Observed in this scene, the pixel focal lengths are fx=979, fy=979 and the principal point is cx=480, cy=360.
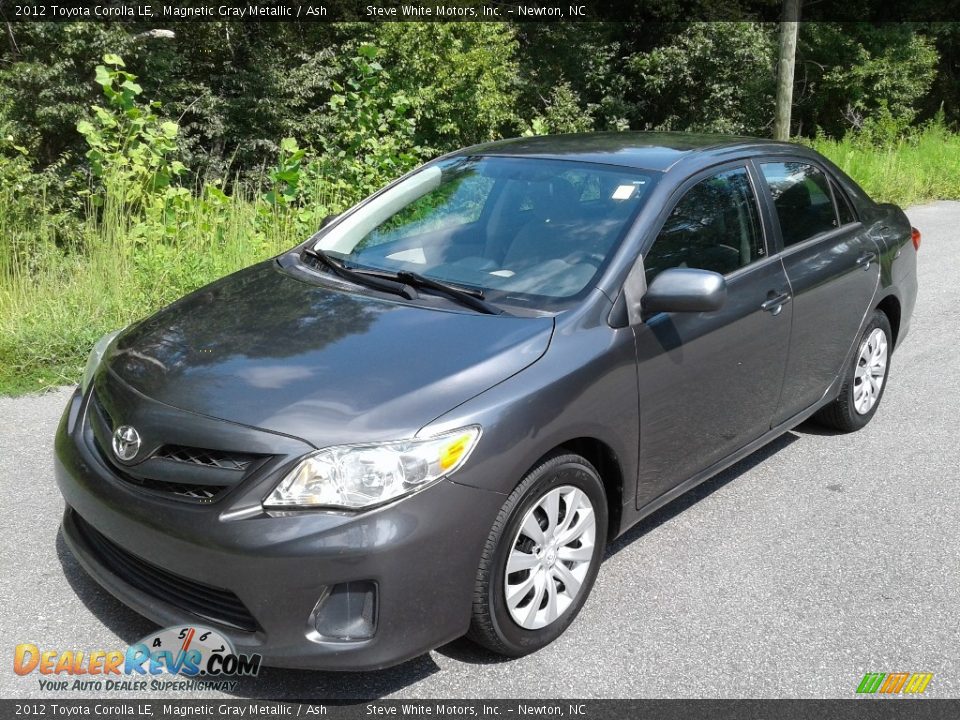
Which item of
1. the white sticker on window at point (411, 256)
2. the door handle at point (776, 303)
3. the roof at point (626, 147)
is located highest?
the roof at point (626, 147)

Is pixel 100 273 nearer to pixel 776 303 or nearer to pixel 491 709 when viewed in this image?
pixel 776 303

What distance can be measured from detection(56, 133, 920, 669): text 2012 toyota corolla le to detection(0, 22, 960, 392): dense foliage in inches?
108

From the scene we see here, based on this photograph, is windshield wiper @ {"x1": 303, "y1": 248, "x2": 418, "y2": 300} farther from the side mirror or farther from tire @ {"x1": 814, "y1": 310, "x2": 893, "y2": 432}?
tire @ {"x1": 814, "y1": 310, "x2": 893, "y2": 432}

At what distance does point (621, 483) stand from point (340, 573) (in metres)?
1.23

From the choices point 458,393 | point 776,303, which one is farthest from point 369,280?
point 776,303

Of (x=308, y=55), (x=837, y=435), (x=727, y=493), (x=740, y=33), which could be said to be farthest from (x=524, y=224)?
(x=740, y=33)

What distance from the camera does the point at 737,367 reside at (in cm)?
405

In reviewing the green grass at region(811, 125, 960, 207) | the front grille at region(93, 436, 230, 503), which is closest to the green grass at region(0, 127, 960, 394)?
the front grille at region(93, 436, 230, 503)

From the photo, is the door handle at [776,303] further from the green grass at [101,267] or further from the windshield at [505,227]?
the green grass at [101,267]

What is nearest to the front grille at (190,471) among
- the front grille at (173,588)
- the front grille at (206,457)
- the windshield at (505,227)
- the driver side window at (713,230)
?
the front grille at (206,457)

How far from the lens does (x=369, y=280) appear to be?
12.6ft

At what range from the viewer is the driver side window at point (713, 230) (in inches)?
150

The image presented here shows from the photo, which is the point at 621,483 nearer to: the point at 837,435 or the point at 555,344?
the point at 555,344

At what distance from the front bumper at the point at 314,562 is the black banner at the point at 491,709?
0.23m
